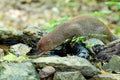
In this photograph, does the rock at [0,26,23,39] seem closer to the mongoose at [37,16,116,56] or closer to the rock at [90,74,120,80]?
the mongoose at [37,16,116,56]

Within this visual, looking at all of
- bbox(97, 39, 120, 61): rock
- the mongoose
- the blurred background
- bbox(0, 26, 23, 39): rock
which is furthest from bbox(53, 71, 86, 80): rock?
the blurred background

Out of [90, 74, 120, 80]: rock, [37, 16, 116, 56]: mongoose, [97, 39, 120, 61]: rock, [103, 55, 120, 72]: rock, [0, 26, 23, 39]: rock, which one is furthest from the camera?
Result: [37, 16, 116, 56]: mongoose

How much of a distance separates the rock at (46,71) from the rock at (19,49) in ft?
2.35

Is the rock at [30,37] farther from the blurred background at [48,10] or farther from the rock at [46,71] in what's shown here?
the blurred background at [48,10]

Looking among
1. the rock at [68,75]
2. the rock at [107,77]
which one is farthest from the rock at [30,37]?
the rock at [107,77]

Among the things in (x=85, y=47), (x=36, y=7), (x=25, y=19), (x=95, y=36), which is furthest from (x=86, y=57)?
(x=36, y=7)

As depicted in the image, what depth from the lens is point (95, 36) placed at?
16.8 ft

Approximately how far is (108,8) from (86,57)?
899 centimetres

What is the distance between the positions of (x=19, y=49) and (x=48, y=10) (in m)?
8.72

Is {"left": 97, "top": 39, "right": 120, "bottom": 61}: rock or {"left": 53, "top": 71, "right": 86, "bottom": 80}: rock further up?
{"left": 53, "top": 71, "right": 86, "bottom": 80}: rock

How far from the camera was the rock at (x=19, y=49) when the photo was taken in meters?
4.61

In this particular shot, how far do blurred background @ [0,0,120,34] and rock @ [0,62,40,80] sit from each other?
826 centimetres

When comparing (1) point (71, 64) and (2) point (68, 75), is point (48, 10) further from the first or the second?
(2) point (68, 75)

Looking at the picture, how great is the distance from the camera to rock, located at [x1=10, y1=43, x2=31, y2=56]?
4609 mm
